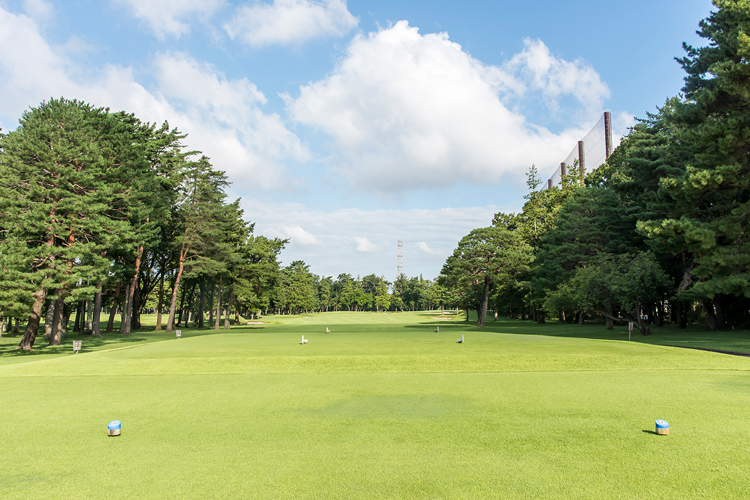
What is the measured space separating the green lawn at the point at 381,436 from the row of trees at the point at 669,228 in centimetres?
A: 1462

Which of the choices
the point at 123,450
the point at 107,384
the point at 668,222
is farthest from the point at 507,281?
the point at 123,450

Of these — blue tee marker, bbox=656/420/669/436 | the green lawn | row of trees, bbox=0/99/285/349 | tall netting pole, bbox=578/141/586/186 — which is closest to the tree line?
row of trees, bbox=0/99/285/349

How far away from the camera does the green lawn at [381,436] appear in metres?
5.47

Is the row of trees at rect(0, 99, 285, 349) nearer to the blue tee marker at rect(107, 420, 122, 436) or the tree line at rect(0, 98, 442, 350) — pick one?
the tree line at rect(0, 98, 442, 350)

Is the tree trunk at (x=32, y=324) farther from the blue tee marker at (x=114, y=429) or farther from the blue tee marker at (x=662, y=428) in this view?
the blue tee marker at (x=662, y=428)

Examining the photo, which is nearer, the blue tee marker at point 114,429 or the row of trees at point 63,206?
A: the blue tee marker at point 114,429

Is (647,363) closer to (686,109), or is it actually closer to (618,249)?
(686,109)

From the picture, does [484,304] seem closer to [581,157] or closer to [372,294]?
[581,157]

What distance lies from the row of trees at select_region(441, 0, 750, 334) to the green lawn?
14622 mm

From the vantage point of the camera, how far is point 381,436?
7531 millimetres

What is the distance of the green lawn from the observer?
5.47 metres

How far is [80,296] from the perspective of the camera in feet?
93.2

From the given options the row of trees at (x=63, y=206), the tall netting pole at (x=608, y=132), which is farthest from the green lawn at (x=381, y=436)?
the tall netting pole at (x=608, y=132)

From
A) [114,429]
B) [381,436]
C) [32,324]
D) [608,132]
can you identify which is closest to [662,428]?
[381,436]
